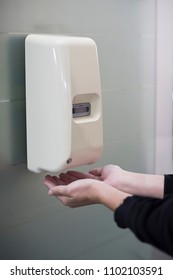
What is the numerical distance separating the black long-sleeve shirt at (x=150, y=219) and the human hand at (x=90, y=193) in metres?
0.06

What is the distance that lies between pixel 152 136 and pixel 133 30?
0.37m

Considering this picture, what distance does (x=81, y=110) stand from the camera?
1023 millimetres

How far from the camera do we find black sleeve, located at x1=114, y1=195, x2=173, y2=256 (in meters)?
0.75

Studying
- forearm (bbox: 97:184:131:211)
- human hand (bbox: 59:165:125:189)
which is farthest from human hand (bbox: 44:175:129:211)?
human hand (bbox: 59:165:125:189)

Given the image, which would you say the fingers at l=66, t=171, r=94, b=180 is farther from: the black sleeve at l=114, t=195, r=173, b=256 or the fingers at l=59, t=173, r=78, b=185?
the black sleeve at l=114, t=195, r=173, b=256

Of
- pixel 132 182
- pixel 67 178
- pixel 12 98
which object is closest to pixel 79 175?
pixel 67 178

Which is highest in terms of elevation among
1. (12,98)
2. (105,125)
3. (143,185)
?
(12,98)

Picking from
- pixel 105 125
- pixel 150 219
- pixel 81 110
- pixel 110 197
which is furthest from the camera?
pixel 105 125

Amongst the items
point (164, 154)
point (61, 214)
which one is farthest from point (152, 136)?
point (61, 214)

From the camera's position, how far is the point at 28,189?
1.11m

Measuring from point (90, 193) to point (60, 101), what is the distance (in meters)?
0.21

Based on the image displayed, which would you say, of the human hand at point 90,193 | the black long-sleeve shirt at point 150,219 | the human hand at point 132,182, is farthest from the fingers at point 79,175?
the black long-sleeve shirt at point 150,219

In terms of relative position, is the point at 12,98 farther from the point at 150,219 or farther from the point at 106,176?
the point at 150,219
